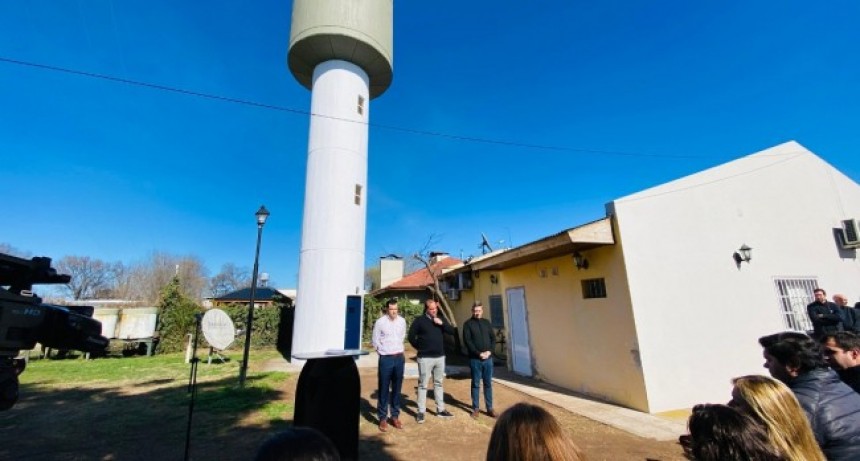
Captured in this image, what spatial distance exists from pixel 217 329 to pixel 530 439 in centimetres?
1130

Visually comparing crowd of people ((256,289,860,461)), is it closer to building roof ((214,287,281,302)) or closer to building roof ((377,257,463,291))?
building roof ((377,257,463,291))

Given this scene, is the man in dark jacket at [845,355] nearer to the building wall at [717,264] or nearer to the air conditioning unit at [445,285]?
the building wall at [717,264]

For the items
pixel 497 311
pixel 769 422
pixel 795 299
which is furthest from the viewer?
pixel 497 311

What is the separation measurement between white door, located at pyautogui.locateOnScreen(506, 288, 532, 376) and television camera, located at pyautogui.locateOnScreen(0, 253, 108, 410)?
856cm

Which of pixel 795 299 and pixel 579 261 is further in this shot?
pixel 579 261

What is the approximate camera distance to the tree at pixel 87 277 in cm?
3791

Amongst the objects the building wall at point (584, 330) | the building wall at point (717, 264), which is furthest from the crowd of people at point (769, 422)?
the building wall at point (584, 330)

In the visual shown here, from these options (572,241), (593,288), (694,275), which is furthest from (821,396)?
(593,288)

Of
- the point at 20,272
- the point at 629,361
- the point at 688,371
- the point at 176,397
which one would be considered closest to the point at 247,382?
the point at 176,397

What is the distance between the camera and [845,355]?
2.82 m

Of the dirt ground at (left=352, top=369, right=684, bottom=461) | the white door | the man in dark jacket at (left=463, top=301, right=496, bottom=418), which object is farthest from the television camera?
the white door

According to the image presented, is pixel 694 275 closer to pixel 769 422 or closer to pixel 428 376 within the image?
pixel 428 376

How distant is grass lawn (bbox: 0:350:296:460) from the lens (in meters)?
→ 4.92

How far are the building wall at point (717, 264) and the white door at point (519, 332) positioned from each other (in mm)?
3633
